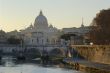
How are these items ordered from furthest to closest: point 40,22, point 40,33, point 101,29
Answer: point 40,22, point 40,33, point 101,29

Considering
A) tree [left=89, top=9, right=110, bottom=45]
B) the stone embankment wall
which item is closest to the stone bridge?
the stone embankment wall

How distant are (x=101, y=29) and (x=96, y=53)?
171 inches

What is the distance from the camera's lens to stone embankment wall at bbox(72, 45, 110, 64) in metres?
45.2

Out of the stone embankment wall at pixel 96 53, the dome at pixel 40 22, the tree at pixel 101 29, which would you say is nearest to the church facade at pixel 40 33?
the dome at pixel 40 22

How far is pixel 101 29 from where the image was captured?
5322 centimetres

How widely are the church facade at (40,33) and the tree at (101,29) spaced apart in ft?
205

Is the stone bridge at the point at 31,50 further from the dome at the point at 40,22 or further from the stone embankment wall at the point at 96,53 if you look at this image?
the dome at the point at 40,22

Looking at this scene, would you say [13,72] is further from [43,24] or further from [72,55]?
[43,24]

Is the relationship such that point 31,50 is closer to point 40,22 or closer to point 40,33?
point 40,33

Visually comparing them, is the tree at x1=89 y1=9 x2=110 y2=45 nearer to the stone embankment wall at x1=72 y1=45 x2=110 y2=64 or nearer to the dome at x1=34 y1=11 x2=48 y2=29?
the stone embankment wall at x1=72 y1=45 x2=110 y2=64

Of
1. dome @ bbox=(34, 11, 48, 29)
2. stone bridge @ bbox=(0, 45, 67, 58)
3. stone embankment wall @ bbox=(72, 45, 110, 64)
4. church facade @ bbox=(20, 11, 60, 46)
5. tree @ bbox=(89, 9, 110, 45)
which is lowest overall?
stone embankment wall @ bbox=(72, 45, 110, 64)

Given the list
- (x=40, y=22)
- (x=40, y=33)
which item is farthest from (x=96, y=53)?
(x=40, y=22)

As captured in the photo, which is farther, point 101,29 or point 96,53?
point 101,29

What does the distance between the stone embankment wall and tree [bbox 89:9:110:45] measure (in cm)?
140
